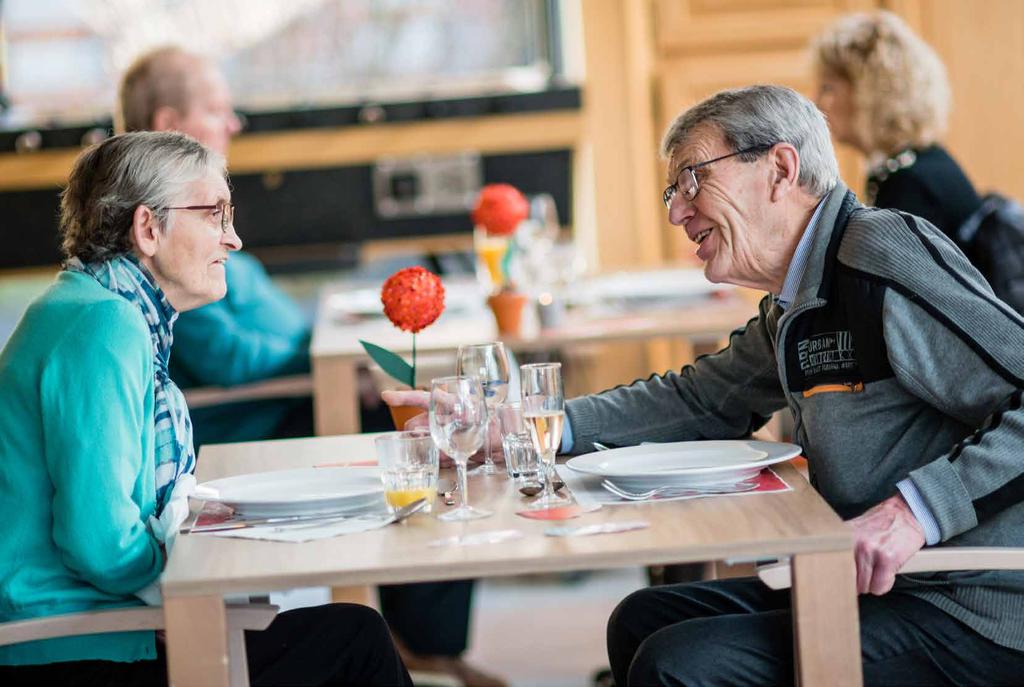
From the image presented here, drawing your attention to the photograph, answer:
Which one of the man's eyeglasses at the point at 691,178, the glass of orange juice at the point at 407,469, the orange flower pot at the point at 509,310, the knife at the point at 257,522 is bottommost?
the knife at the point at 257,522

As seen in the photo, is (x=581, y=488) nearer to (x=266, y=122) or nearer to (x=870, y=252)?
(x=870, y=252)

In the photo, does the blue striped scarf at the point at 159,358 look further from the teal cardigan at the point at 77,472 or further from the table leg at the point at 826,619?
the table leg at the point at 826,619

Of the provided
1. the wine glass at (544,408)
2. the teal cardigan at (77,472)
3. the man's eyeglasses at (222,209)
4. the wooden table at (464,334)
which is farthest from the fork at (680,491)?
the wooden table at (464,334)

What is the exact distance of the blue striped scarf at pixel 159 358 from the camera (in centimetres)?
197

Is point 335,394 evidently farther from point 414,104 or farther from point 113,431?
point 414,104

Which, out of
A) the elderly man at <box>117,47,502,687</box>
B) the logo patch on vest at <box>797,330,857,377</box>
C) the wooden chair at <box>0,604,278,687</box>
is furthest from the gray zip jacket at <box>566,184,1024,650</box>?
the elderly man at <box>117,47,502,687</box>

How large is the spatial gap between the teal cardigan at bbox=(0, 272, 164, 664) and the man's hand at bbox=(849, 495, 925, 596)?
875 mm

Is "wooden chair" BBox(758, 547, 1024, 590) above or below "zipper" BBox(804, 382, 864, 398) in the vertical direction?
below

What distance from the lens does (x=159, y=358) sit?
6.68 feet

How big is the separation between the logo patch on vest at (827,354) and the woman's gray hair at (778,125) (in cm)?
21

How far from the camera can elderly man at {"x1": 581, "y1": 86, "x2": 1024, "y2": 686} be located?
70.4 inches

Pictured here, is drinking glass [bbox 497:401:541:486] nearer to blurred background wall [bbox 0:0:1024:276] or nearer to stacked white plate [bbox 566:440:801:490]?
stacked white plate [bbox 566:440:801:490]

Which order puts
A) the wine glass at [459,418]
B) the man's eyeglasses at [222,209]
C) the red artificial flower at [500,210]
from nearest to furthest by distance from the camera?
1. the wine glass at [459,418]
2. the man's eyeglasses at [222,209]
3. the red artificial flower at [500,210]

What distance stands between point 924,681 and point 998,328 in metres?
0.46
